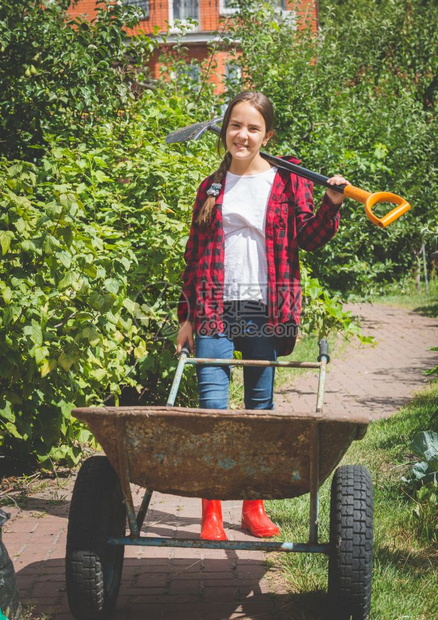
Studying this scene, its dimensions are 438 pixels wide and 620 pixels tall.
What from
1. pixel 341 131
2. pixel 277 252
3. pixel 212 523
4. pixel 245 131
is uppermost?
pixel 341 131

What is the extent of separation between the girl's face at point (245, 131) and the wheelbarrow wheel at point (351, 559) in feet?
4.84

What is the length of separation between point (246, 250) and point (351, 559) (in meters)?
1.34

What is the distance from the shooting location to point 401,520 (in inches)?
138

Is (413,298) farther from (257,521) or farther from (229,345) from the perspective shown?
(229,345)

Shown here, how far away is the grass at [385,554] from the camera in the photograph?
273cm

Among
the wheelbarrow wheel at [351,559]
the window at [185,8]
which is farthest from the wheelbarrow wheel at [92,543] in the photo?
the window at [185,8]

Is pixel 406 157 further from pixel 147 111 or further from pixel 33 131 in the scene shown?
pixel 33 131

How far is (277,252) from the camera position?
3.17 m

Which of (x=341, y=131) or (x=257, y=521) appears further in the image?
(x=341, y=131)

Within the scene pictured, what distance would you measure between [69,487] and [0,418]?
57cm

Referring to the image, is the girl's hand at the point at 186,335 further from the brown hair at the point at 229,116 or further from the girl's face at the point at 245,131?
the girl's face at the point at 245,131

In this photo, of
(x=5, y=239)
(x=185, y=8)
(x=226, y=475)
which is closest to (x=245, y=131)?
(x=5, y=239)

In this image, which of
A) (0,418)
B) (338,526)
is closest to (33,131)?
(0,418)

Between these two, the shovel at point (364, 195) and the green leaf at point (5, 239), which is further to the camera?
the green leaf at point (5, 239)
